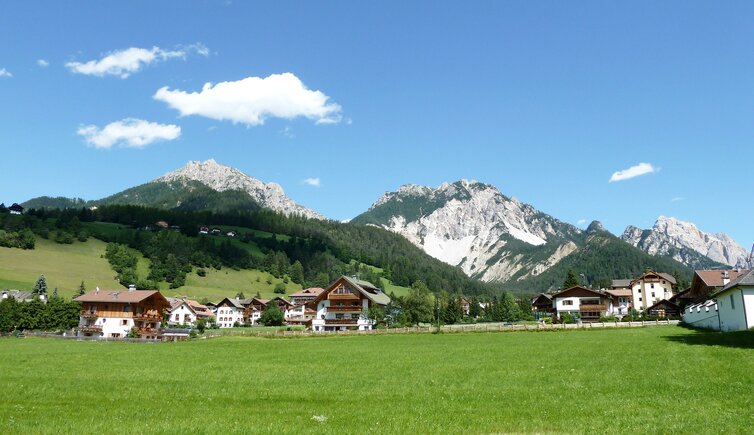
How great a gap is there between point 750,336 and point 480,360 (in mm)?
21678

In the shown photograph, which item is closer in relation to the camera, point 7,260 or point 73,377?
point 73,377

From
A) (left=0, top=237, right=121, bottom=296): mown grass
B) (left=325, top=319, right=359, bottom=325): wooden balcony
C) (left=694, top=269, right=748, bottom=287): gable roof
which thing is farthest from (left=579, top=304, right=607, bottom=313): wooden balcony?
(left=0, top=237, right=121, bottom=296): mown grass

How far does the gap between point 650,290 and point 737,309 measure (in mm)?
114355

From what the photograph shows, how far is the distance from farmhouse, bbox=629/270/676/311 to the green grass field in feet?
416

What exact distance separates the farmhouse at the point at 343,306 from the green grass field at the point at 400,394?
72233mm

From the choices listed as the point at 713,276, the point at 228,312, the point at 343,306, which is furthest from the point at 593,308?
the point at 228,312

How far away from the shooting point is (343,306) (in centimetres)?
10738

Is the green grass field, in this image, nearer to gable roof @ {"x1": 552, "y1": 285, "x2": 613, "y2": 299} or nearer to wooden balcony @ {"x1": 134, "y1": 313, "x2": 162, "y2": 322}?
wooden balcony @ {"x1": 134, "y1": 313, "x2": 162, "y2": 322}

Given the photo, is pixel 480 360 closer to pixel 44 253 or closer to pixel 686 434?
pixel 686 434

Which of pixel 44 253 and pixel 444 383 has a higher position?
pixel 44 253

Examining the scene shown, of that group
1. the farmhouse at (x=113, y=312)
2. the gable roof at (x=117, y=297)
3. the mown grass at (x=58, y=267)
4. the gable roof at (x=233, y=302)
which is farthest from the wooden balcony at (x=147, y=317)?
the gable roof at (x=233, y=302)

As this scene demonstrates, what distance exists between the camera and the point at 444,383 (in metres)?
22.8

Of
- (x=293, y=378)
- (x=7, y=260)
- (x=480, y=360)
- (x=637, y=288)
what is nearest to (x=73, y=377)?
(x=293, y=378)

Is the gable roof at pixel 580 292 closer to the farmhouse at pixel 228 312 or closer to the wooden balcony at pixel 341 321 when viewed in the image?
the wooden balcony at pixel 341 321
